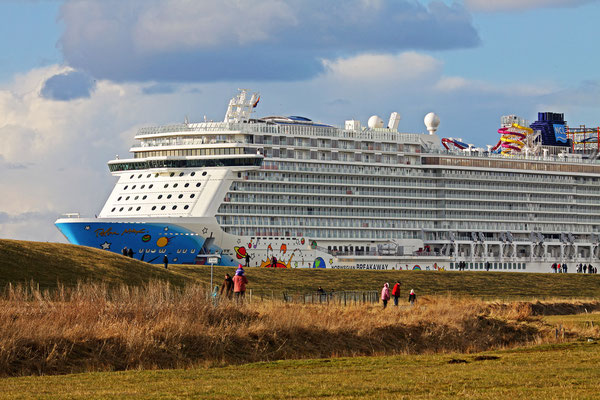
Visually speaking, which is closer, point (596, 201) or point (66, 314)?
point (66, 314)

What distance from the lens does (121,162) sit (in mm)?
79750

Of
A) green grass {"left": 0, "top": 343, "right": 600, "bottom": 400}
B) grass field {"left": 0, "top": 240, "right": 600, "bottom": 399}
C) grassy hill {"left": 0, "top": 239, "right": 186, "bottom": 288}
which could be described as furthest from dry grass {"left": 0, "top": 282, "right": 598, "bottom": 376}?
grassy hill {"left": 0, "top": 239, "right": 186, "bottom": 288}

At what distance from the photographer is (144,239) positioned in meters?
72.2

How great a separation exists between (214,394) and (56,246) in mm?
30313

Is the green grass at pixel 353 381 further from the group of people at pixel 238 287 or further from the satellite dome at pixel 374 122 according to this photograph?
the satellite dome at pixel 374 122

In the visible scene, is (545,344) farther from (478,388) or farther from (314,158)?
(314,158)

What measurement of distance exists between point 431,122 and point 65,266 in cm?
5296

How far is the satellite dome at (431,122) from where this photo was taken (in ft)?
305

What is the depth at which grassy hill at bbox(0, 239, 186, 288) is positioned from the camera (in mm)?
43344

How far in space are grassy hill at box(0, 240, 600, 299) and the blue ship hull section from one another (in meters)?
10.7

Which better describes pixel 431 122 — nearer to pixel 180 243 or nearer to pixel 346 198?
pixel 346 198

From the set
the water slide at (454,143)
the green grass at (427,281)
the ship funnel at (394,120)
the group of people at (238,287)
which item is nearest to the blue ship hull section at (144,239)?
the green grass at (427,281)

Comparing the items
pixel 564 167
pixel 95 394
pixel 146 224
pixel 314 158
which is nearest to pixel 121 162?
pixel 146 224

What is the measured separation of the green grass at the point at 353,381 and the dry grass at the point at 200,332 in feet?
6.53
